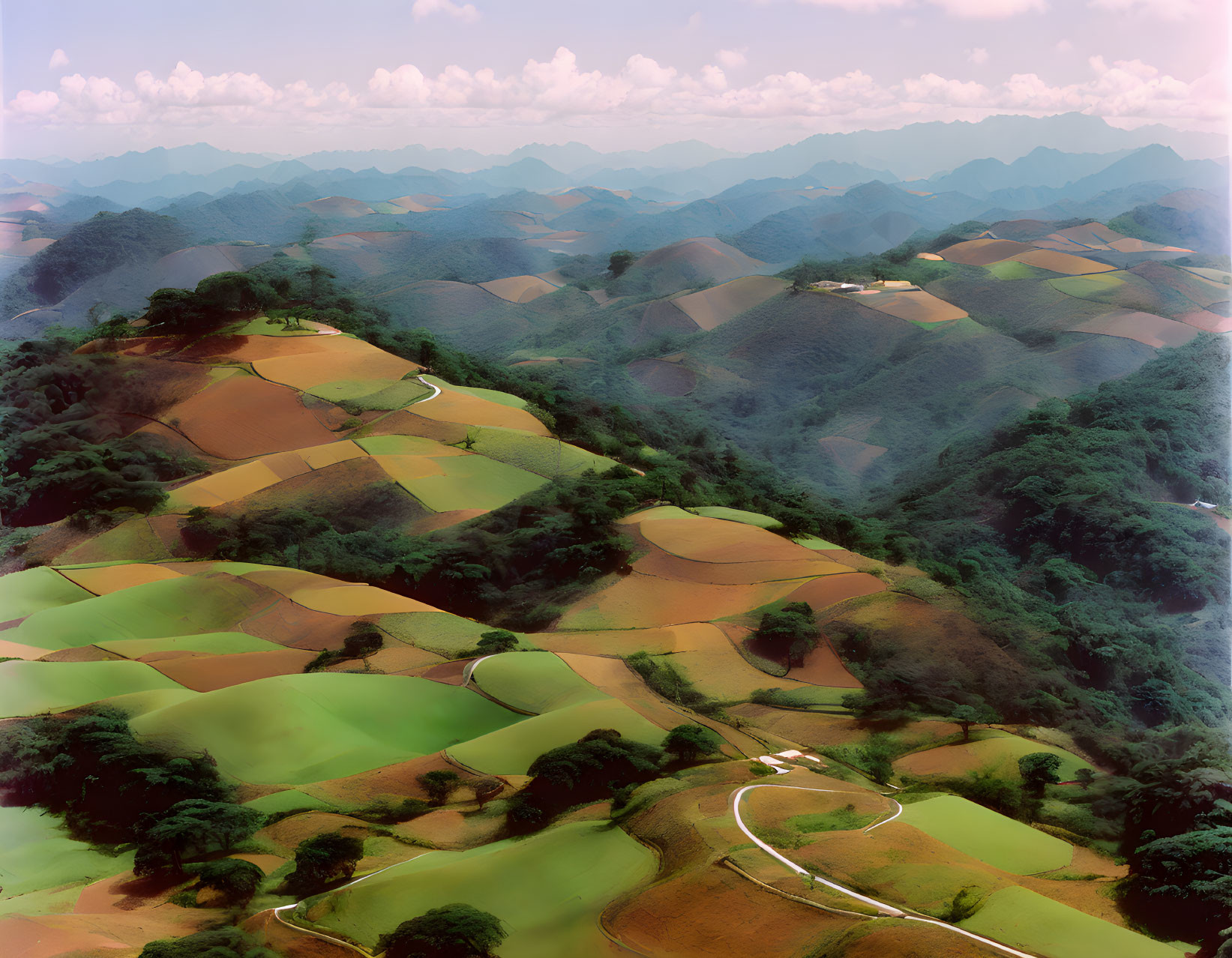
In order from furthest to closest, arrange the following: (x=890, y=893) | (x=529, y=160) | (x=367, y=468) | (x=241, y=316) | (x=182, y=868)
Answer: (x=529, y=160) → (x=241, y=316) → (x=367, y=468) → (x=182, y=868) → (x=890, y=893)

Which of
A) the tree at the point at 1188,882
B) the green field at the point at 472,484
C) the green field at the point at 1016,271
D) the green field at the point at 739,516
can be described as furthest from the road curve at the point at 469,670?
the green field at the point at 1016,271

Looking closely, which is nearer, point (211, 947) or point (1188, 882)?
point (211, 947)

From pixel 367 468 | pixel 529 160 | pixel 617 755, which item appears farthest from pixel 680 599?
pixel 529 160

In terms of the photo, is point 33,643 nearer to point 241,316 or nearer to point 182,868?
point 182,868

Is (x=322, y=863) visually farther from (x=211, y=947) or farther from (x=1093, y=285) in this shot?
(x=1093, y=285)

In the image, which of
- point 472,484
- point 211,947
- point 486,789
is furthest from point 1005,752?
point 472,484
